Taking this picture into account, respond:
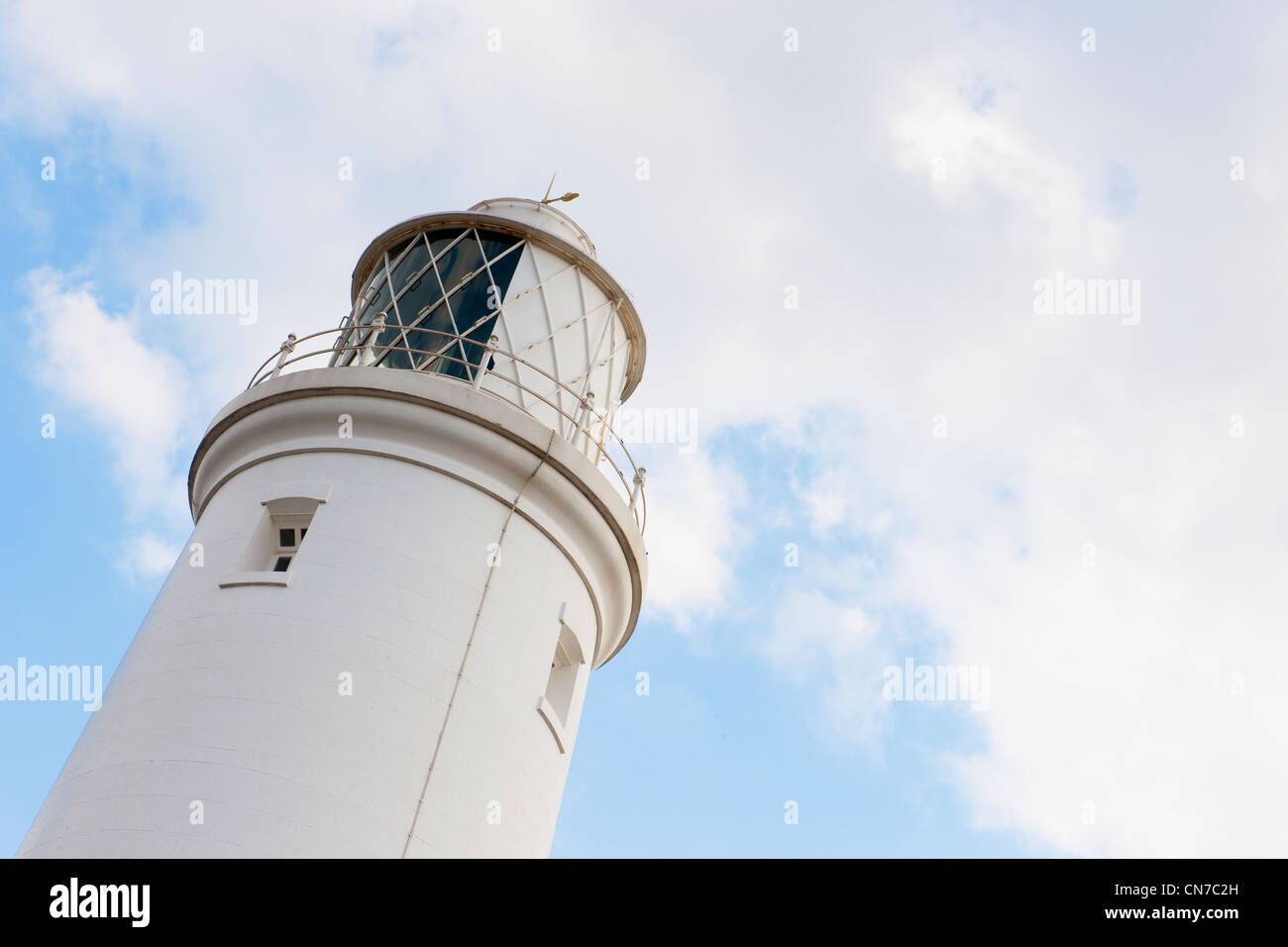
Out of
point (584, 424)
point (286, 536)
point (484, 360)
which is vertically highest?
point (484, 360)

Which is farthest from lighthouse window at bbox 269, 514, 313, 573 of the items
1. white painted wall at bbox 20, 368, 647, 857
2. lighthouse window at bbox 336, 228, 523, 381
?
lighthouse window at bbox 336, 228, 523, 381

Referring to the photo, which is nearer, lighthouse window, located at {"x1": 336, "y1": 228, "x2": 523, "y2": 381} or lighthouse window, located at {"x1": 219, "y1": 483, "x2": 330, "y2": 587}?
lighthouse window, located at {"x1": 219, "y1": 483, "x2": 330, "y2": 587}

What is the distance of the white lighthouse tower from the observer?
8953 millimetres

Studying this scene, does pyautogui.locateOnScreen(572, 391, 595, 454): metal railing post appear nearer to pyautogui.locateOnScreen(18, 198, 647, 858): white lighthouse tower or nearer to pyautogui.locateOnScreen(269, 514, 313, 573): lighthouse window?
pyautogui.locateOnScreen(18, 198, 647, 858): white lighthouse tower

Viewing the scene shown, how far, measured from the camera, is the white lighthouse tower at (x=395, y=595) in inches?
352

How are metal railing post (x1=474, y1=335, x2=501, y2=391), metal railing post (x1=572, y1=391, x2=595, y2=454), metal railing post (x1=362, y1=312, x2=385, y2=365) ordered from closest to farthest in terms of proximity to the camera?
metal railing post (x1=474, y1=335, x2=501, y2=391) → metal railing post (x1=362, y1=312, x2=385, y2=365) → metal railing post (x1=572, y1=391, x2=595, y2=454)

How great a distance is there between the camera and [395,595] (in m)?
10.1

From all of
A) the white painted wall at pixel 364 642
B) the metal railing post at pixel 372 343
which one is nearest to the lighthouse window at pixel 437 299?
the metal railing post at pixel 372 343

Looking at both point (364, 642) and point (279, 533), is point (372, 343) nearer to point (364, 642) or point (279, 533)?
point (279, 533)
